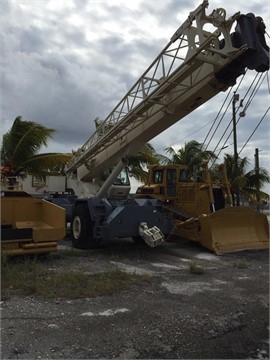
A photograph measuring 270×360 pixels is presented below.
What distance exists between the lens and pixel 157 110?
38.8 ft

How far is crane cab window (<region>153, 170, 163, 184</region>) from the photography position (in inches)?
590

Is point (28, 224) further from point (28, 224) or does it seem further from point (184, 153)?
point (184, 153)

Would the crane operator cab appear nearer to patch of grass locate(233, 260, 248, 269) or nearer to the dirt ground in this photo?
patch of grass locate(233, 260, 248, 269)

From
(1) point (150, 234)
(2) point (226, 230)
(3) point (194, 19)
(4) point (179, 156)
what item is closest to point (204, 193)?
A: (2) point (226, 230)

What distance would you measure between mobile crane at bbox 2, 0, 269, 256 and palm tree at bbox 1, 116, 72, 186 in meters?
3.88

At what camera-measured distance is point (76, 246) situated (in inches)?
489

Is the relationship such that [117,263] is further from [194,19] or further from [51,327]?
[194,19]

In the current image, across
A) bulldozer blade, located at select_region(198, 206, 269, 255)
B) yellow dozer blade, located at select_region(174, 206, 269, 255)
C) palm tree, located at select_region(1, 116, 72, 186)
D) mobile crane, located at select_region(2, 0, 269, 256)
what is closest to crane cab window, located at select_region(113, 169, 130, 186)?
mobile crane, located at select_region(2, 0, 269, 256)

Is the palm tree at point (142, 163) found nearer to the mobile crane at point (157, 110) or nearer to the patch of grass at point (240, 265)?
the mobile crane at point (157, 110)

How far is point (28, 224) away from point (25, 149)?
28.0 ft

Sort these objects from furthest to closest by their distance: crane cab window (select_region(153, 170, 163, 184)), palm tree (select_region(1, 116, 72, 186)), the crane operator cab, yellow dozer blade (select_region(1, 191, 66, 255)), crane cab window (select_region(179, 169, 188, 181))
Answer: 1. palm tree (select_region(1, 116, 72, 186))
2. crane cab window (select_region(153, 170, 163, 184))
3. crane cab window (select_region(179, 169, 188, 181))
4. the crane operator cab
5. yellow dozer blade (select_region(1, 191, 66, 255))

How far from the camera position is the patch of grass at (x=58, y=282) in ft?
22.0

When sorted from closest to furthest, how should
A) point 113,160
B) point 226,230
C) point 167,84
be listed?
point 167,84, point 226,230, point 113,160

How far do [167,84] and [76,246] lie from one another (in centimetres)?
533
